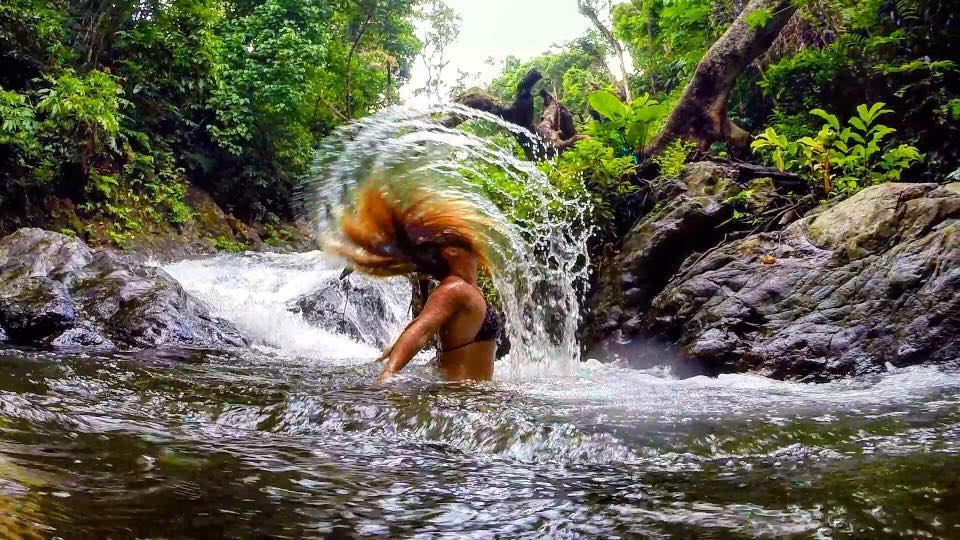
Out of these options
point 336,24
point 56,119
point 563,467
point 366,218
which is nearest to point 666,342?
point 366,218

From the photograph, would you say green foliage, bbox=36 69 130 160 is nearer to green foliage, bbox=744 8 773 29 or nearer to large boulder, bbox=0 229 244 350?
large boulder, bbox=0 229 244 350

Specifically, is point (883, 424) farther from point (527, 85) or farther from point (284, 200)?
point (284, 200)

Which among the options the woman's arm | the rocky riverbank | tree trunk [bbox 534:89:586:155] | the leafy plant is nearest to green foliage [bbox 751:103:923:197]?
the rocky riverbank

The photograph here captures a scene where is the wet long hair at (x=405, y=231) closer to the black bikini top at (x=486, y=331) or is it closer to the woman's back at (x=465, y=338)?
the woman's back at (x=465, y=338)

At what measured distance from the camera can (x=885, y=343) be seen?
177 inches

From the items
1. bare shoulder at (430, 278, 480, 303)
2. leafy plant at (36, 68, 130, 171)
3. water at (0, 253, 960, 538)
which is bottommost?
water at (0, 253, 960, 538)

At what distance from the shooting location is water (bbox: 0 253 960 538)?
5.10 feet

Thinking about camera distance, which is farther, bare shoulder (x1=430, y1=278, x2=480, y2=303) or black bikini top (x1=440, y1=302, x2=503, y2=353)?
black bikini top (x1=440, y1=302, x2=503, y2=353)

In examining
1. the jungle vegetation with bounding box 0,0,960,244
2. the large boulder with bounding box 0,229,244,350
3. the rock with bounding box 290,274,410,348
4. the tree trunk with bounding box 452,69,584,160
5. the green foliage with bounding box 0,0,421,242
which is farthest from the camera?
the tree trunk with bounding box 452,69,584,160

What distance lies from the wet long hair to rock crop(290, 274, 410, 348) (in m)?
5.02

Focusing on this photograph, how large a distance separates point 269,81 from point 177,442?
53.9 feet

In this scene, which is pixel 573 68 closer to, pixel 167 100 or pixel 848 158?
pixel 167 100

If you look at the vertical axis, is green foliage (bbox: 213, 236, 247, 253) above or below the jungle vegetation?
below

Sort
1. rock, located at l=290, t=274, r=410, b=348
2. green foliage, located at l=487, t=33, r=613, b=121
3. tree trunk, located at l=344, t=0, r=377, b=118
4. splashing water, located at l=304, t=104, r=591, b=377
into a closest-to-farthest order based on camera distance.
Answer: splashing water, located at l=304, t=104, r=591, b=377, rock, located at l=290, t=274, r=410, b=348, tree trunk, located at l=344, t=0, r=377, b=118, green foliage, located at l=487, t=33, r=613, b=121
